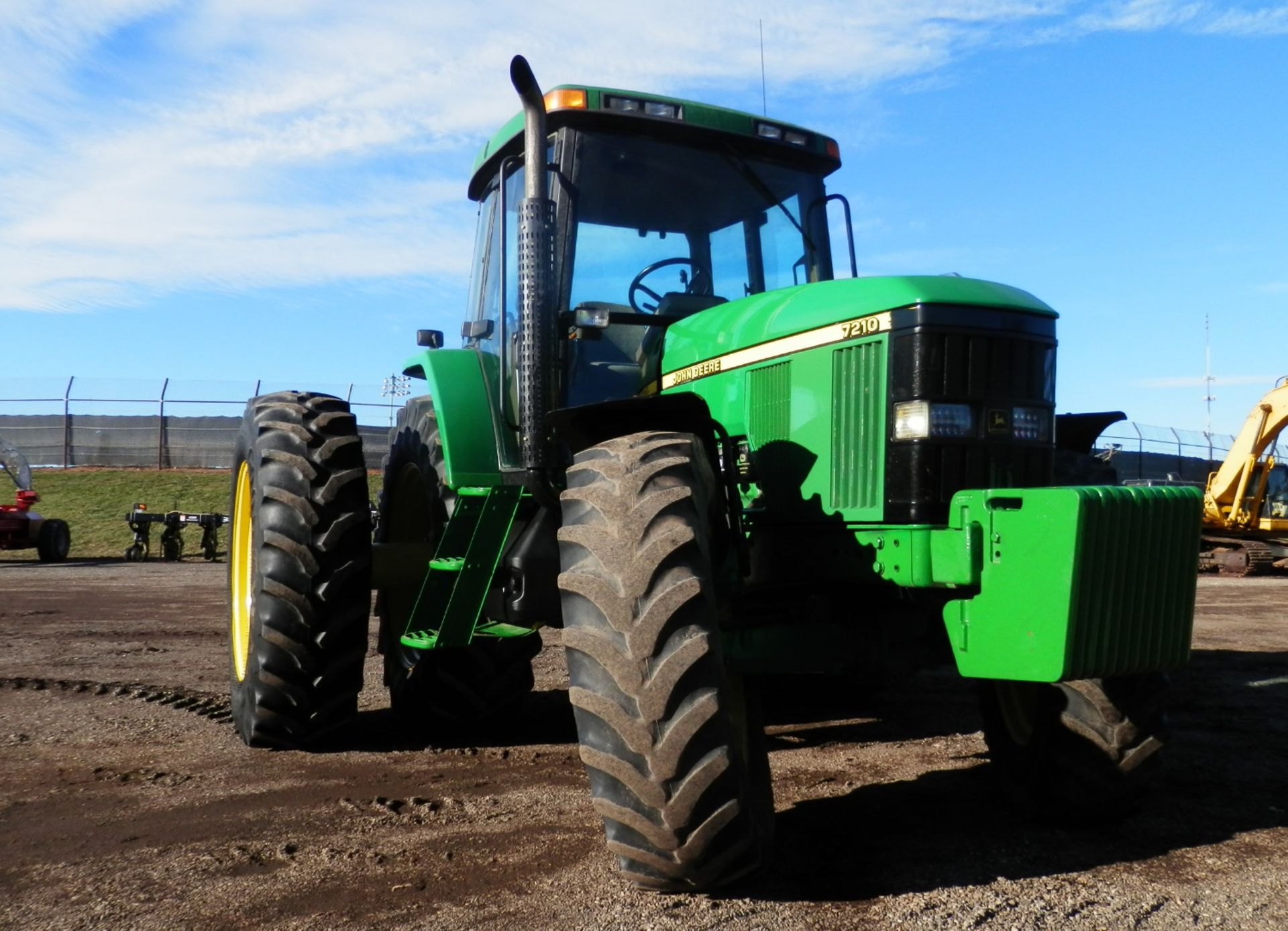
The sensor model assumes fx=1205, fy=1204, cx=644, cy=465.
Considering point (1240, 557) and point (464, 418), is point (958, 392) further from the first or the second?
point (1240, 557)

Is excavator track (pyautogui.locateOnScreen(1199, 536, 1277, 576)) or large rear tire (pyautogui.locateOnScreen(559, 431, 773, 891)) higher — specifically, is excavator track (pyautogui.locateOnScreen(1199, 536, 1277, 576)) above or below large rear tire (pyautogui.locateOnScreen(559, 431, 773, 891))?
below

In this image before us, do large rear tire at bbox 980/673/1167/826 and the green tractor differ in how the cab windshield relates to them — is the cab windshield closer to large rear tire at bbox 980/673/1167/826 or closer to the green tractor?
the green tractor

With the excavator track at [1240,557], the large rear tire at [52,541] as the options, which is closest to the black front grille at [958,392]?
the excavator track at [1240,557]

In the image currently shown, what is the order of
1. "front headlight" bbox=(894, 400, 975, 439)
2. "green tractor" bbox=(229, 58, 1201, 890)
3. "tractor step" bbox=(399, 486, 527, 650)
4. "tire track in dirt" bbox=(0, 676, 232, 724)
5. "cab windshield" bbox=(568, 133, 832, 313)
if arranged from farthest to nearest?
"tire track in dirt" bbox=(0, 676, 232, 724) → "cab windshield" bbox=(568, 133, 832, 313) → "tractor step" bbox=(399, 486, 527, 650) → "front headlight" bbox=(894, 400, 975, 439) → "green tractor" bbox=(229, 58, 1201, 890)

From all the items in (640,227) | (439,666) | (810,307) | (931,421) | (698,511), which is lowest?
(439,666)

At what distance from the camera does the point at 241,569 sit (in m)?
6.45

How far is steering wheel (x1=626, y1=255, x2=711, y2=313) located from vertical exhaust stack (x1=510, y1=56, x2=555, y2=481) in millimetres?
480

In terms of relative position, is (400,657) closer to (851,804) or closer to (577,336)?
(577,336)

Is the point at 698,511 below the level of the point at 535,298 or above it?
below

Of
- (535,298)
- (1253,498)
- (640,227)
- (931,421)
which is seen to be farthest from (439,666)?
(1253,498)

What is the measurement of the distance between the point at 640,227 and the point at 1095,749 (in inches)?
114

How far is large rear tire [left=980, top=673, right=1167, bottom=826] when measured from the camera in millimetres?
4273

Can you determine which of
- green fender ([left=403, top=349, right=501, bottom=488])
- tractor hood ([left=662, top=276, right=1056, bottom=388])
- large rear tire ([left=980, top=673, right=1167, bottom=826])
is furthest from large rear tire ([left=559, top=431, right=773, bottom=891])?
green fender ([left=403, top=349, right=501, bottom=488])

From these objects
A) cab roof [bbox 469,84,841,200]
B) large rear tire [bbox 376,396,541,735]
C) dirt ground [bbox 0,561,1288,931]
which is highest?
cab roof [bbox 469,84,841,200]
